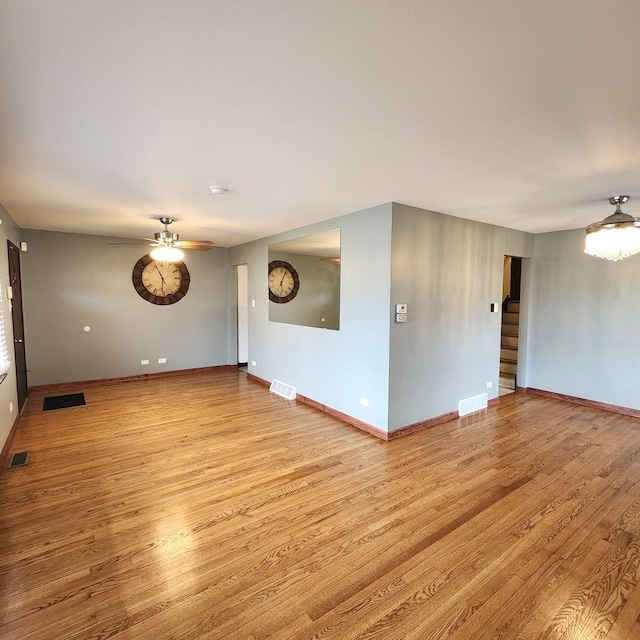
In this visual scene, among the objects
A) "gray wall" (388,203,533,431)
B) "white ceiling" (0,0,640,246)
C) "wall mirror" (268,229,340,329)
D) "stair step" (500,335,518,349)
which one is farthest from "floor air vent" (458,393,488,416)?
"white ceiling" (0,0,640,246)

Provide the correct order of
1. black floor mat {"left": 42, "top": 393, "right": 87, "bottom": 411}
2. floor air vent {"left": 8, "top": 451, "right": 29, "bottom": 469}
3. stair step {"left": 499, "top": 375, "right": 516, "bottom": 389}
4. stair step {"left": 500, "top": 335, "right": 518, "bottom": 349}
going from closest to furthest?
floor air vent {"left": 8, "top": 451, "right": 29, "bottom": 469} → black floor mat {"left": 42, "top": 393, "right": 87, "bottom": 411} → stair step {"left": 499, "top": 375, "right": 516, "bottom": 389} → stair step {"left": 500, "top": 335, "right": 518, "bottom": 349}

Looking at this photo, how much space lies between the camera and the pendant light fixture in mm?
3082

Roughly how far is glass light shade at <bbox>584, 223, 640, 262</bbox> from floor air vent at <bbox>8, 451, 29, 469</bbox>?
223 inches

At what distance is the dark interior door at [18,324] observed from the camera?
452cm

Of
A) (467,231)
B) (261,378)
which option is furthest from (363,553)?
(261,378)

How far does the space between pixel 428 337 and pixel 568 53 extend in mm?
3042

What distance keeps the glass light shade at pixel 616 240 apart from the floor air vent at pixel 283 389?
159 inches

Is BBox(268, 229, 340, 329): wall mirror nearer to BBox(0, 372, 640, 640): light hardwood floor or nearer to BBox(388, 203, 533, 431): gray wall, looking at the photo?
BBox(388, 203, 533, 431): gray wall

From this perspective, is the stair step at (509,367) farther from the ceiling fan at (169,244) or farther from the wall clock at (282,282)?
the ceiling fan at (169,244)

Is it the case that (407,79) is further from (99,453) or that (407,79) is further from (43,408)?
(43,408)

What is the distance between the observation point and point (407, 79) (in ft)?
5.23

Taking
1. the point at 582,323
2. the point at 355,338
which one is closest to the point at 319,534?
the point at 355,338

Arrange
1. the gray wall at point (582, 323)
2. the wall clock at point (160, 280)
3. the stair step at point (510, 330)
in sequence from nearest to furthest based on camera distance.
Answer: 1. the gray wall at point (582, 323)
2. the wall clock at point (160, 280)
3. the stair step at point (510, 330)

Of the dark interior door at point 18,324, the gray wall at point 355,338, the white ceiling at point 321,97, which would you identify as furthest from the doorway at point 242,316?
the white ceiling at point 321,97
